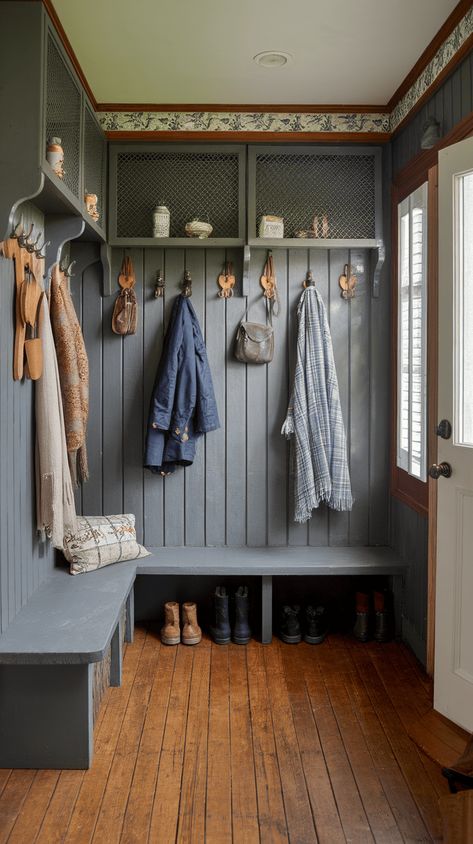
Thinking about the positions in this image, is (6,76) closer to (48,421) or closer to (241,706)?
(48,421)

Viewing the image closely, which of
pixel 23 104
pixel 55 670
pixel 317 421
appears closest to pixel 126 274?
pixel 317 421

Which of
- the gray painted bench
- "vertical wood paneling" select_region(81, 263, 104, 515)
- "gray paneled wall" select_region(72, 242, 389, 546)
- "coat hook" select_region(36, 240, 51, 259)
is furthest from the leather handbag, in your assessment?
the gray painted bench

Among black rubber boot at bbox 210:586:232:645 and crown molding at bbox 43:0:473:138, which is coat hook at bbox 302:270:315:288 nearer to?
crown molding at bbox 43:0:473:138

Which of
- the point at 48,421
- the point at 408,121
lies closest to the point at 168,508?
the point at 48,421

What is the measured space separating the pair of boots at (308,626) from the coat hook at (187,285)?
1.64 metres

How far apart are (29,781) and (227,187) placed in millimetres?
2774

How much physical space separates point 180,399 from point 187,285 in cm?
60

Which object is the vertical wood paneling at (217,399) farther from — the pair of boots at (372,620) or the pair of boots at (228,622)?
the pair of boots at (372,620)

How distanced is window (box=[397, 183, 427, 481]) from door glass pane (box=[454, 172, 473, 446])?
1.88 ft

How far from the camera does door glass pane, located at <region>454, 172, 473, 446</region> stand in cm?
246

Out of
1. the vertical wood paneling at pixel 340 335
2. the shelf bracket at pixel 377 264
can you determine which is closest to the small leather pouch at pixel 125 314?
the vertical wood paneling at pixel 340 335

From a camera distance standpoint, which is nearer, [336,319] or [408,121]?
[408,121]

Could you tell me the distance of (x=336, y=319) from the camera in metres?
3.65

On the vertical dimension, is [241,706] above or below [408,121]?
below
